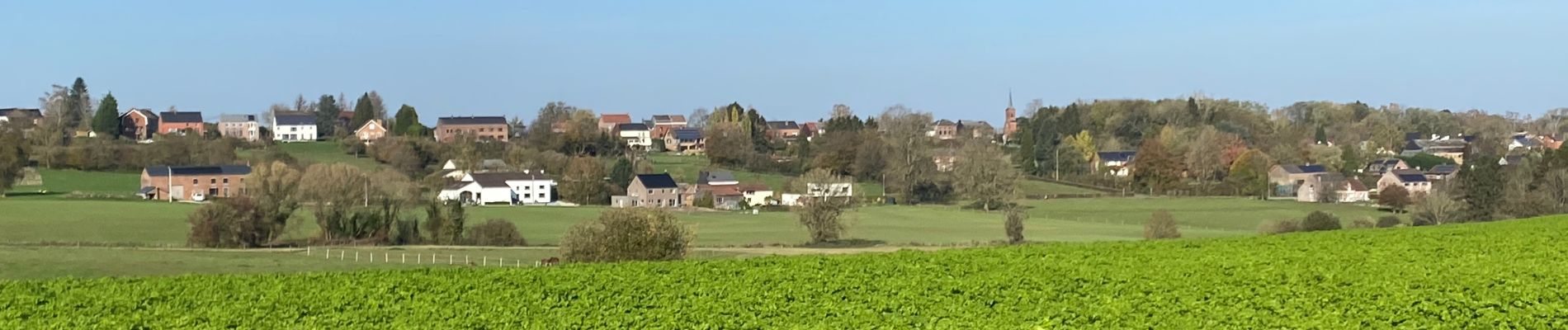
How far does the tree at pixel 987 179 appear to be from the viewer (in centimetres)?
7838

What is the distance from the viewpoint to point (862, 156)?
9719 centimetres

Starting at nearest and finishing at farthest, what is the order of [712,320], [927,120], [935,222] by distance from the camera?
1. [712,320]
2. [935,222]
3. [927,120]

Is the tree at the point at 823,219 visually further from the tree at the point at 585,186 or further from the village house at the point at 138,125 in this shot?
the village house at the point at 138,125

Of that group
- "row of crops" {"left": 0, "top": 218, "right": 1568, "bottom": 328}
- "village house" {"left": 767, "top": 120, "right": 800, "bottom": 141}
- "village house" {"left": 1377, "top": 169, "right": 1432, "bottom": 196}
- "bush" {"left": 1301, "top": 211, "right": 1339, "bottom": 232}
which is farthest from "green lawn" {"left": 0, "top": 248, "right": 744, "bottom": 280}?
"village house" {"left": 767, "top": 120, "right": 800, "bottom": 141}

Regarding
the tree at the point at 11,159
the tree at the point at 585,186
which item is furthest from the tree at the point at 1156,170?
the tree at the point at 11,159

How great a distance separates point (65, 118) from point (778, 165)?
54.5 m

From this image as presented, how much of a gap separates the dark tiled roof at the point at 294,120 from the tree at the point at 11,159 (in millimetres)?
43062

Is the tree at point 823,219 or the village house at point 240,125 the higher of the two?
the village house at point 240,125

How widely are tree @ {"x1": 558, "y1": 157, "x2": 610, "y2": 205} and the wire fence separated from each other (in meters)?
36.6

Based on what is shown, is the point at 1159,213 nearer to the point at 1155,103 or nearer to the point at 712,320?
the point at 712,320

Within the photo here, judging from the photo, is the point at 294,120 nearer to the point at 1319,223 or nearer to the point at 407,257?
the point at 407,257

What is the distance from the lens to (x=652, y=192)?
268ft

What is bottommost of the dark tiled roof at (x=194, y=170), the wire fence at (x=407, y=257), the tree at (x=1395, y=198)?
the wire fence at (x=407, y=257)

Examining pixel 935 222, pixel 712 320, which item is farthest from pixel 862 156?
pixel 712 320
